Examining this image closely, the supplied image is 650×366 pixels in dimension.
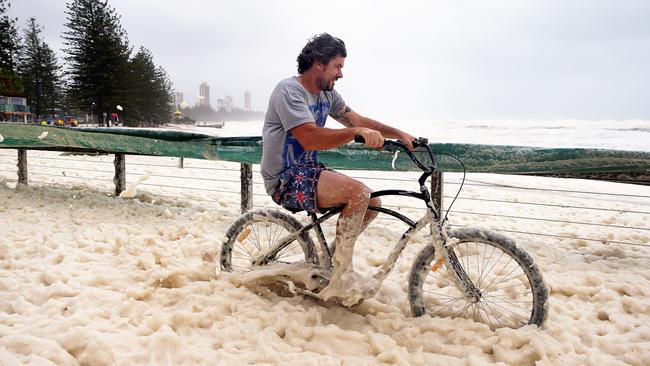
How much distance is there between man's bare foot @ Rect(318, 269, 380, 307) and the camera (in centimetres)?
236

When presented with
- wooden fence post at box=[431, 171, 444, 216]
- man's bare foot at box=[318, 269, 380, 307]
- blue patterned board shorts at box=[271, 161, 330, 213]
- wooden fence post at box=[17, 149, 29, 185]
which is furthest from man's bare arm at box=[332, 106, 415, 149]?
wooden fence post at box=[17, 149, 29, 185]

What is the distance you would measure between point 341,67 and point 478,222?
3.58 meters

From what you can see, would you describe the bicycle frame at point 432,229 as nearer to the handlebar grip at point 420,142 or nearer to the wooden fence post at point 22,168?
the handlebar grip at point 420,142

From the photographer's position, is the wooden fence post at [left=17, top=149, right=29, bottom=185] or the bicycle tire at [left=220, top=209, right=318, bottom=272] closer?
the bicycle tire at [left=220, top=209, right=318, bottom=272]

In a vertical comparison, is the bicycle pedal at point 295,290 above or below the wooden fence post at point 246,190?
below

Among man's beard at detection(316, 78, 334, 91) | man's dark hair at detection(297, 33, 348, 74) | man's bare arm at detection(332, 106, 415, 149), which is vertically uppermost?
man's dark hair at detection(297, 33, 348, 74)

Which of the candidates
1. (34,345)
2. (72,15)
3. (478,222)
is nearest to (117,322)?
(34,345)

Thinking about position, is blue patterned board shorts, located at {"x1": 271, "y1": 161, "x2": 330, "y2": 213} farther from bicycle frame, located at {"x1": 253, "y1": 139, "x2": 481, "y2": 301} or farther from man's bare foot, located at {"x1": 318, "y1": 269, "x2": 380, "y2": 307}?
man's bare foot, located at {"x1": 318, "y1": 269, "x2": 380, "y2": 307}

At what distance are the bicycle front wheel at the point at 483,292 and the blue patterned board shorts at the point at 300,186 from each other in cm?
69

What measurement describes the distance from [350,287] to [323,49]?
126 cm

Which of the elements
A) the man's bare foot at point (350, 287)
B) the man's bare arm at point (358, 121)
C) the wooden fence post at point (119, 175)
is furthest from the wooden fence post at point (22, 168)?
the man's bare foot at point (350, 287)

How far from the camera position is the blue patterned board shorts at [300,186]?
2418 mm

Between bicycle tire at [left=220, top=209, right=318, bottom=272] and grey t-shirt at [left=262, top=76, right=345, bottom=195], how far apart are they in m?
0.36

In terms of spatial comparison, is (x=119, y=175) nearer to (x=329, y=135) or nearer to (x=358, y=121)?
(x=358, y=121)
